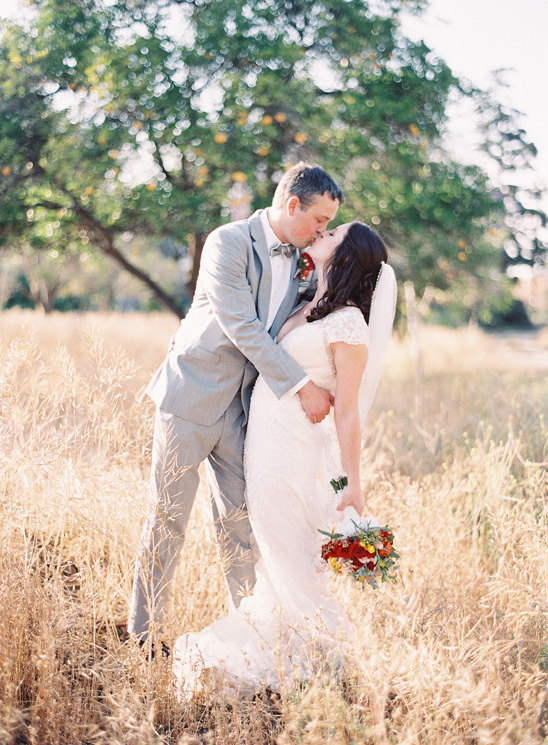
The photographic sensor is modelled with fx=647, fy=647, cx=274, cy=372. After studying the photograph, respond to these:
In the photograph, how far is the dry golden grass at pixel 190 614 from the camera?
2111mm

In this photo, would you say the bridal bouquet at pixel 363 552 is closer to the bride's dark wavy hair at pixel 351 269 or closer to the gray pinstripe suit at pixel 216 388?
the gray pinstripe suit at pixel 216 388

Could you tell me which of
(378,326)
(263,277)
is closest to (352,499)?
(378,326)

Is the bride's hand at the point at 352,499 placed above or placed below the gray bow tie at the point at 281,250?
below

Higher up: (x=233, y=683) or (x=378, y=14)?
(x=378, y=14)

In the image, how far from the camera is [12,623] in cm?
242

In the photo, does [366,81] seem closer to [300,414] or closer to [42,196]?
[42,196]

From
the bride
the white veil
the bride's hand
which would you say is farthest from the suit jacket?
the bride's hand

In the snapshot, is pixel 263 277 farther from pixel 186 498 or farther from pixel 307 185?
pixel 186 498

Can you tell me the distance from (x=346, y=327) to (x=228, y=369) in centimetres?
58

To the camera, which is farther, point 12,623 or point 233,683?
point 233,683

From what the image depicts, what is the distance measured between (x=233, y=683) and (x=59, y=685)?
0.72 metres

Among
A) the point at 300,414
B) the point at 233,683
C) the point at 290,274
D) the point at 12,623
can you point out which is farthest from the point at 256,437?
the point at 12,623

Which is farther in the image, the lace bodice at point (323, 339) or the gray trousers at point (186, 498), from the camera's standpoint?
the gray trousers at point (186, 498)

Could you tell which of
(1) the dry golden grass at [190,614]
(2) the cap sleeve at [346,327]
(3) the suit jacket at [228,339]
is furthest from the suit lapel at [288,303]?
(1) the dry golden grass at [190,614]
